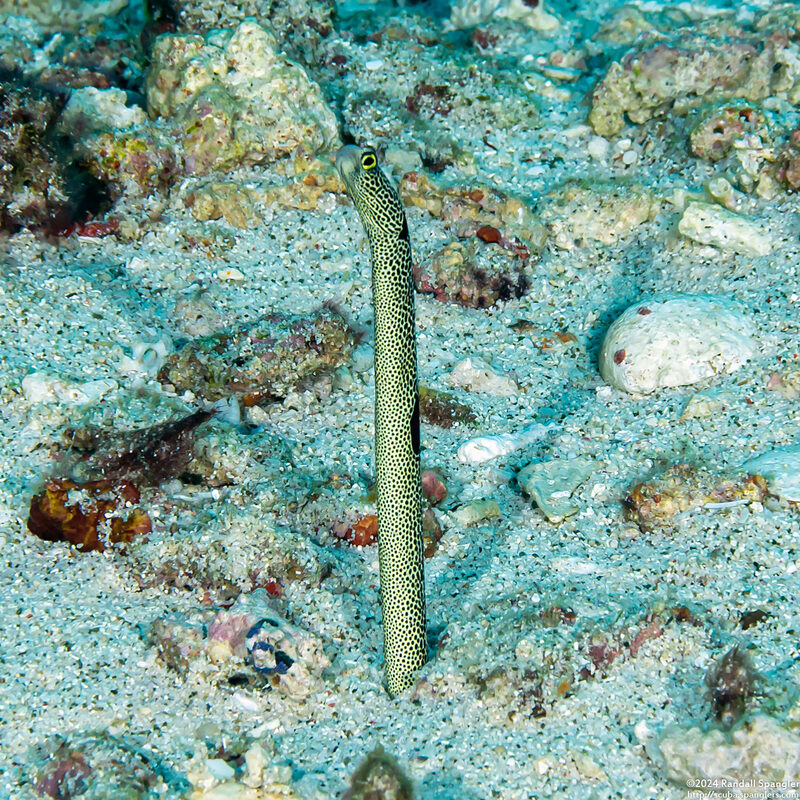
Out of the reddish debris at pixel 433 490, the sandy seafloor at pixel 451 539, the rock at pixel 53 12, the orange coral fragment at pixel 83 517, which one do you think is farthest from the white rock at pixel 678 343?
the rock at pixel 53 12

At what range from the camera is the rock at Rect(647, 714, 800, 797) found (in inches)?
122

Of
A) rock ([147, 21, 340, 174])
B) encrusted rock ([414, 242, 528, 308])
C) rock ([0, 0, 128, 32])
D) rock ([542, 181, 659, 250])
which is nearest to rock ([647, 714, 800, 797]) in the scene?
encrusted rock ([414, 242, 528, 308])

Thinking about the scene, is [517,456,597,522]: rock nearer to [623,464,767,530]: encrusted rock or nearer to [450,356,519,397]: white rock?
[623,464,767,530]: encrusted rock

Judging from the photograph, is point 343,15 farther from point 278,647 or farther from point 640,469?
point 278,647

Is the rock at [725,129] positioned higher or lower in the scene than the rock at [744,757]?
higher

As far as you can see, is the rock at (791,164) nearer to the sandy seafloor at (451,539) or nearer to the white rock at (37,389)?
the sandy seafloor at (451,539)

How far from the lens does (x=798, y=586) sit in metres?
3.98

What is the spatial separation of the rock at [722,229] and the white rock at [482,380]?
7.01ft

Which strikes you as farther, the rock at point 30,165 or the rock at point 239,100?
the rock at point 239,100

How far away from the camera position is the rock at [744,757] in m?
3.09

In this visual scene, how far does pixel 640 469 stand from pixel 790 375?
128 cm

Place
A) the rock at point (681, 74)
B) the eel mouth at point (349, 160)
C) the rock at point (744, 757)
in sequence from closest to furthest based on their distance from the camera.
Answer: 1. the eel mouth at point (349, 160)
2. the rock at point (744, 757)
3. the rock at point (681, 74)

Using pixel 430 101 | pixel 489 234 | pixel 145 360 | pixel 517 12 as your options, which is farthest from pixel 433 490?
pixel 517 12

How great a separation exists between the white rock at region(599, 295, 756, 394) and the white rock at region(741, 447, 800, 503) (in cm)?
84
